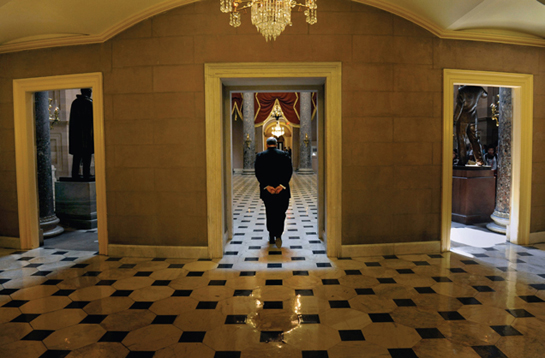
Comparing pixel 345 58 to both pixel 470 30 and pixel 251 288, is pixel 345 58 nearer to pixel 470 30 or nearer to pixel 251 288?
pixel 470 30

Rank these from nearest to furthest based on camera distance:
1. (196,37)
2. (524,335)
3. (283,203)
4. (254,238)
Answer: (524,335), (196,37), (283,203), (254,238)

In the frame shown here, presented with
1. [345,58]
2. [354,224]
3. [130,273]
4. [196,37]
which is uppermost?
[196,37]

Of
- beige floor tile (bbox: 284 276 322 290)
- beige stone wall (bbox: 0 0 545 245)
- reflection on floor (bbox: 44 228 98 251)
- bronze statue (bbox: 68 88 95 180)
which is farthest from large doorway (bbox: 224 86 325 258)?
bronze statue (bbox: 68 88 95 180)

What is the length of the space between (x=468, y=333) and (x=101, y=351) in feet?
9.40

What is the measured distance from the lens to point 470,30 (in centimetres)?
503

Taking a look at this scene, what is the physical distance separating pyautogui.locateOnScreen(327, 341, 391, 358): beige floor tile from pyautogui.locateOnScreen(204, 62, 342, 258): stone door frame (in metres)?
2.33

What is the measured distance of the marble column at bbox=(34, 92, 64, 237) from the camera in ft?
20.5

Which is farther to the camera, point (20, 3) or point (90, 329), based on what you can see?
point (20, 3)

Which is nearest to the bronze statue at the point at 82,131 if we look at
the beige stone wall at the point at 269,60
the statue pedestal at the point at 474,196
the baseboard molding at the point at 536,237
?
the beige stone wall at the point at 269,60

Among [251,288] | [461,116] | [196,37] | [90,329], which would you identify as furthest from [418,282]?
[461,116]

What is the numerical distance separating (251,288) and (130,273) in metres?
1.64

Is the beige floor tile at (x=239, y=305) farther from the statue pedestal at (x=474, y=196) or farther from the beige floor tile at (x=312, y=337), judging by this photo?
the statue pedestal at (x=474, y=196)

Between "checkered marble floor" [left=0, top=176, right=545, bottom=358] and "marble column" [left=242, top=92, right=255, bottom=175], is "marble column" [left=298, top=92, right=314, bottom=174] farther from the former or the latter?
"checkered marble floor" [left=0, top=176, right=545, bottom=358]

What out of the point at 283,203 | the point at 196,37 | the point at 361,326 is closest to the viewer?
the point at 361,326
